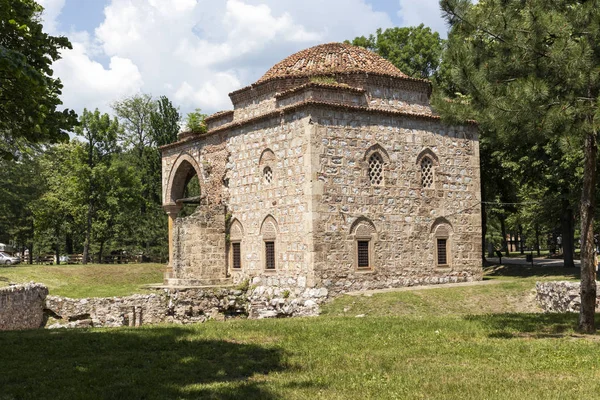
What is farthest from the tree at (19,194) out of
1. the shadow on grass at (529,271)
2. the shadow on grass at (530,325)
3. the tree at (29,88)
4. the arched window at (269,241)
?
the shadow on grass at (530,325)

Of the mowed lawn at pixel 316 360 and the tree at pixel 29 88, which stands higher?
the tree at pixel 29 88

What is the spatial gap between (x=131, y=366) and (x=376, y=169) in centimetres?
1373

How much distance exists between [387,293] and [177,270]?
913cm

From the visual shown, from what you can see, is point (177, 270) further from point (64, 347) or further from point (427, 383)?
point (427, 383)

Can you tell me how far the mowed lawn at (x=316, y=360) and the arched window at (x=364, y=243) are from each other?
6.30m

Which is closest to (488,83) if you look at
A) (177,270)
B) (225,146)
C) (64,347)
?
(64,347)

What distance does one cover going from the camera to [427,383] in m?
7.96

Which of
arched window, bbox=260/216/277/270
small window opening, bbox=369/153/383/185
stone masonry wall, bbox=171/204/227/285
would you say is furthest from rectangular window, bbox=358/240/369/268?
stone masonry wall, bbox=171/204/227/285

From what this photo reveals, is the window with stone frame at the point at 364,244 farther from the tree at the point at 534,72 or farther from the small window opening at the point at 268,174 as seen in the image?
the tree at the point at 534,72

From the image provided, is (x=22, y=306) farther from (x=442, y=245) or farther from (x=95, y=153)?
(x=95, y=153)

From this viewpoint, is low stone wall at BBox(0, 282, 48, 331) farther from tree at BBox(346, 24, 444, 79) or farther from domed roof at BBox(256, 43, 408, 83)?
tree at BBox(346, 24, 444, 79)

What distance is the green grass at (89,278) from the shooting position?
25672mm

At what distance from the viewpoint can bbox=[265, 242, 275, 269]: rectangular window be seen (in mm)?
21638

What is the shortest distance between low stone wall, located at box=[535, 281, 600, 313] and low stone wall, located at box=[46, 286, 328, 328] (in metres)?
6.85
